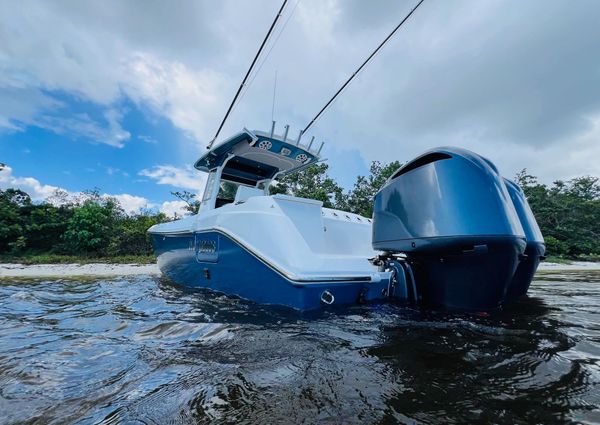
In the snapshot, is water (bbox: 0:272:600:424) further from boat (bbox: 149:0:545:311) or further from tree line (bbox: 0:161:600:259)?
tree line (bbox: 0:161:600:259)

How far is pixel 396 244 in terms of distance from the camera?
258 centimetres

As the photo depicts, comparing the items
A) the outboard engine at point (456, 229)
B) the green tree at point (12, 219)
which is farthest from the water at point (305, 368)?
the green tree at point (12, 219)

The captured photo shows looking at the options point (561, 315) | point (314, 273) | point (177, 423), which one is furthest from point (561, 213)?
point (177, 423)

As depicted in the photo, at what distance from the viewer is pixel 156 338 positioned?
218 cm

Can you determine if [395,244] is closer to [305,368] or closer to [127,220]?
[305,368]

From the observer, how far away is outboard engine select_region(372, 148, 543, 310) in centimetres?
210

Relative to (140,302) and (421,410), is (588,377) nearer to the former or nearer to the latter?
(421,410)

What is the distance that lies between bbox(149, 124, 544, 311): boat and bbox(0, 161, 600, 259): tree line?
33.9 feet

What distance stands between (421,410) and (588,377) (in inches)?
34.9

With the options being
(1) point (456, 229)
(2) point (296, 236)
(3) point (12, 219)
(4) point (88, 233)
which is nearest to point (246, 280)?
(2) point (296, 236)

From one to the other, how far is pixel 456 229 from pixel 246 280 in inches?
83.8

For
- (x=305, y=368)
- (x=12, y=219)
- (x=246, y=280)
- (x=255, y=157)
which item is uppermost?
(x=255, y=157)

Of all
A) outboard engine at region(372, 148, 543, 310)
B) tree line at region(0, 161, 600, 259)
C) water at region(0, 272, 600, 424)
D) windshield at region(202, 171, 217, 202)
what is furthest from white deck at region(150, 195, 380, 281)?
tree line at region(0, 161, 600, 259)

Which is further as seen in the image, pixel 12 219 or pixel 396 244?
pixel 12 219
